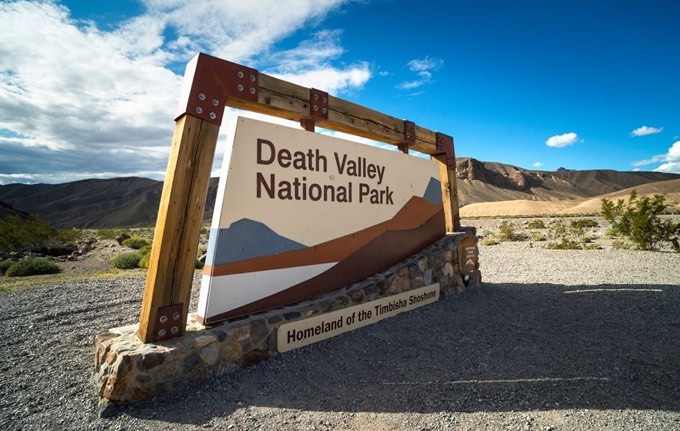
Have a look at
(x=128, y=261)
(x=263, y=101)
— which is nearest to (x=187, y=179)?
(x=263, y=101)

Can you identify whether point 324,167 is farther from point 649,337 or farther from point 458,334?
point 649,337

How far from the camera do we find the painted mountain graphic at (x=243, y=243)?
3289 millimetres

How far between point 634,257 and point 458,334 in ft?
30.2

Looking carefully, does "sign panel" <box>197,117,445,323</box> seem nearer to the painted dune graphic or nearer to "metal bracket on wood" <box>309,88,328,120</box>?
the painted dune graphic

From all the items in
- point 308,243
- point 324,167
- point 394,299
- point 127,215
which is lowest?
point 394,299

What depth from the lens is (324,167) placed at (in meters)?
4.22

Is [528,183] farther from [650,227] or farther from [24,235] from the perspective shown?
[24,235]

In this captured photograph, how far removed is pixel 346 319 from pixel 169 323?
1982mm

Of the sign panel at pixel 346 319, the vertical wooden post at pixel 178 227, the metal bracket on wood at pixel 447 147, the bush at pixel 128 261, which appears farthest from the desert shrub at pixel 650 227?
the bush at pixel 128 261

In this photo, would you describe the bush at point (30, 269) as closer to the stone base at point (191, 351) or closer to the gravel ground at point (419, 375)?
the gravel ground at point (419, 375)

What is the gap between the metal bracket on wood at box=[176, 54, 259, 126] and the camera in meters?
3.11

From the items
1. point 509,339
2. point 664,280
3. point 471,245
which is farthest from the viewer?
point 664,280

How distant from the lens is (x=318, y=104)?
4.23m

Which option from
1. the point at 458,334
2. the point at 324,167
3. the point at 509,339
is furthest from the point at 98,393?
the point at 509,339
